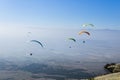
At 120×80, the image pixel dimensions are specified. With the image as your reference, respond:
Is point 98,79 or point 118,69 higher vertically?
point 118,69

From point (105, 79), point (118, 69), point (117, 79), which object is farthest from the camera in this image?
point (118, 69)

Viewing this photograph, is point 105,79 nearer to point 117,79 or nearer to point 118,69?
point 117,79

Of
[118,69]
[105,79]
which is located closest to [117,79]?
[105,79]

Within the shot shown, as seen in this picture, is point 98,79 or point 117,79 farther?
point 98,79

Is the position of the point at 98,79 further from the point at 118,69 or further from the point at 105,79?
the point at 118,69

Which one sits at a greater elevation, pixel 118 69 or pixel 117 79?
pixel 118 69

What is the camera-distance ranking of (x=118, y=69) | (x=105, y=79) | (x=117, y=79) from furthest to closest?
(x=118, y=69)
(x=105, y=79)
(x=117, y=79)

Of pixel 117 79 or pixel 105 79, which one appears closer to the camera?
Result: pixel 117 79

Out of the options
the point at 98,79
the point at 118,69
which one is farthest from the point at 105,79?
the point at 118,69
